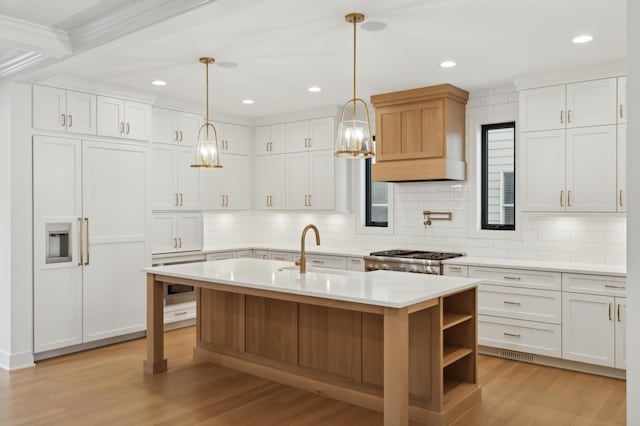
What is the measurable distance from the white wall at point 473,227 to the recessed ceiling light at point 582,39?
136cm

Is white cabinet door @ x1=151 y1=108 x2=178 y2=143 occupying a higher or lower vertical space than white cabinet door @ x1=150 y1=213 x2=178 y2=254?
higher

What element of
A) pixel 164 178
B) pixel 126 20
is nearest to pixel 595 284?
pixel 126 20

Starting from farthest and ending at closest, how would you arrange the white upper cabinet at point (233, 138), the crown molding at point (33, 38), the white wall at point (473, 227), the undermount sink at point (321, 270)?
the white upper cabinet at point (233, 138) < the white wall at point (473, 227) < the undermount sink at point (321, 270) < the crown molding at point (33, 38)

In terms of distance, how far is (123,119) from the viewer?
548cm

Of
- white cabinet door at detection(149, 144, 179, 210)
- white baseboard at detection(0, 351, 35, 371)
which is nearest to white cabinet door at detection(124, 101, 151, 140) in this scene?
white cabinet door at detection(149, 144, 179, 210)

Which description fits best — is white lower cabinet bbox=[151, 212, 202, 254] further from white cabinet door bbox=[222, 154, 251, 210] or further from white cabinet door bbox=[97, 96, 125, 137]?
white cabinet door bbox=[97, 96, 125, 137]

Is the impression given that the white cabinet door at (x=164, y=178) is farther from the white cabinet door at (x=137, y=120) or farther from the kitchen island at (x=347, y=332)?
Result: the kitchen island at (x=347, y=332)

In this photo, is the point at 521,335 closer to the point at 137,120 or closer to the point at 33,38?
the point at 137,120

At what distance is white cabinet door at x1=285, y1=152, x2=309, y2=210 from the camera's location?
22.4 feet

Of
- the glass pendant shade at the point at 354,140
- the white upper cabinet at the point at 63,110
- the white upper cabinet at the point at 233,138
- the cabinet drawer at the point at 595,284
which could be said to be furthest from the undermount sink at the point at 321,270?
the white upper cabinet at the point at 233,138

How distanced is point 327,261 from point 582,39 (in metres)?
3.57

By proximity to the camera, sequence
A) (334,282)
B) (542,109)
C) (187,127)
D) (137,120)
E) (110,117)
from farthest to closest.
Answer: (187,127) → (137,120) → (110,117) → (542,109) → (334,282)

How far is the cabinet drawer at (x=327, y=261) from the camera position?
20.2ft

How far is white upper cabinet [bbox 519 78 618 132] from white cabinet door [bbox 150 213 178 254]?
403 centimetres
